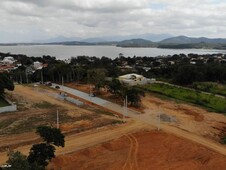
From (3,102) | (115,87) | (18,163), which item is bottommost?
(3,102)

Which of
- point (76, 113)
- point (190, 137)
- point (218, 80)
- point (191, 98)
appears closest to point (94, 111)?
point (76, 113)

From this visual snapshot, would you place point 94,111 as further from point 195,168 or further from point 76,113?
point 195,168

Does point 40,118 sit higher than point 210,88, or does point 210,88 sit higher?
point 40,118

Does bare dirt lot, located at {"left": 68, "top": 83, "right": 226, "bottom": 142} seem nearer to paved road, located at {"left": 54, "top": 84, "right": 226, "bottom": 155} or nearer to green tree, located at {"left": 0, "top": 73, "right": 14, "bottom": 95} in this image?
paved road, located at {"left": 54, "top": 84, "right": 226, "bottom": 155}

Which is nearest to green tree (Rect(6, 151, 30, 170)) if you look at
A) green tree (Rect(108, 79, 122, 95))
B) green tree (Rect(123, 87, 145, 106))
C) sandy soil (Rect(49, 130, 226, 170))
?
sandy soil (Rect(49, 130, 226, 170))

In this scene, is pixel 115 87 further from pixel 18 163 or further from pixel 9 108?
pixel 18 163

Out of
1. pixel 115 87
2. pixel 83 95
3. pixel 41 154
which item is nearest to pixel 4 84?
pixel 83 95

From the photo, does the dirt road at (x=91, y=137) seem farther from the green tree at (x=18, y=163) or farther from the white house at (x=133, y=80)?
the white house at (x=133, y=80)
